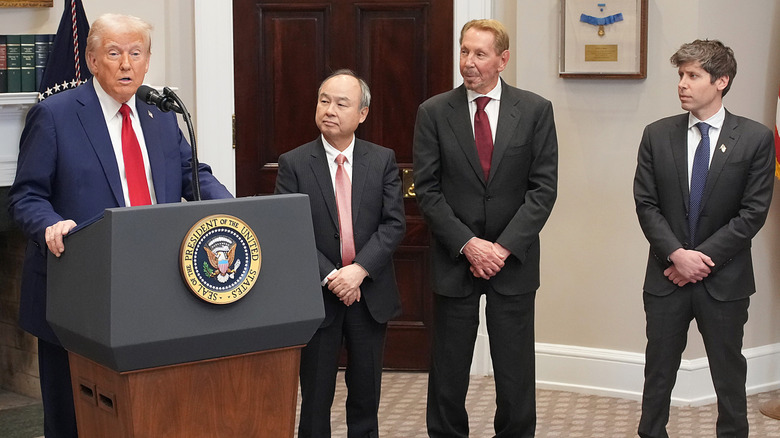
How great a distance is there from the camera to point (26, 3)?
4.54 meters

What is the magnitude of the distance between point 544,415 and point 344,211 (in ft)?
5.22

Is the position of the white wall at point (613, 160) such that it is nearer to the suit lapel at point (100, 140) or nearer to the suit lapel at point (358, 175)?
the suit lapel at point (358, 175)

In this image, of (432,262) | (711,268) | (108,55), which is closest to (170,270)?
(108,55)

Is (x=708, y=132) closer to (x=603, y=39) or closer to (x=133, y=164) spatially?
(x=603, y=39)

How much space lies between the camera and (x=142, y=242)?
2.12 m

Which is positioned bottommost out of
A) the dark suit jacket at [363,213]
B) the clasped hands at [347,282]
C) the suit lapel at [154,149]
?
the clasped hands at [347,282]

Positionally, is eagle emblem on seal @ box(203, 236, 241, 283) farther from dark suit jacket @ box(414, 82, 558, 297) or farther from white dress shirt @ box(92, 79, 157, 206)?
dark suit jacket @ box(414, 82, 558, 297)

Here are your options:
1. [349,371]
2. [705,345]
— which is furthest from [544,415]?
[349,371]

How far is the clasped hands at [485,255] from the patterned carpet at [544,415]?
2.99 feet

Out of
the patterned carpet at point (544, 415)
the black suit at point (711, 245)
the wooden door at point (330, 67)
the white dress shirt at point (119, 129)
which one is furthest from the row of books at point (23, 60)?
the black suit at point (711, 245)

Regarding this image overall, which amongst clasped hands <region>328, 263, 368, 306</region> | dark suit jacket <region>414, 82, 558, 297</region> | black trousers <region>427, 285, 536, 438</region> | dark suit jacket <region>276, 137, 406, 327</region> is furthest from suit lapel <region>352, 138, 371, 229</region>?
black trousers <region>427, 285, 536, 438</region>

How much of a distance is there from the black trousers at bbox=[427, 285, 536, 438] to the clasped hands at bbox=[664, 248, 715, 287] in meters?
0.53

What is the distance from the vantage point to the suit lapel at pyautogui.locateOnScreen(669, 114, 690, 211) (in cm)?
366

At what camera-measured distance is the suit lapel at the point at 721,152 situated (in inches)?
142
